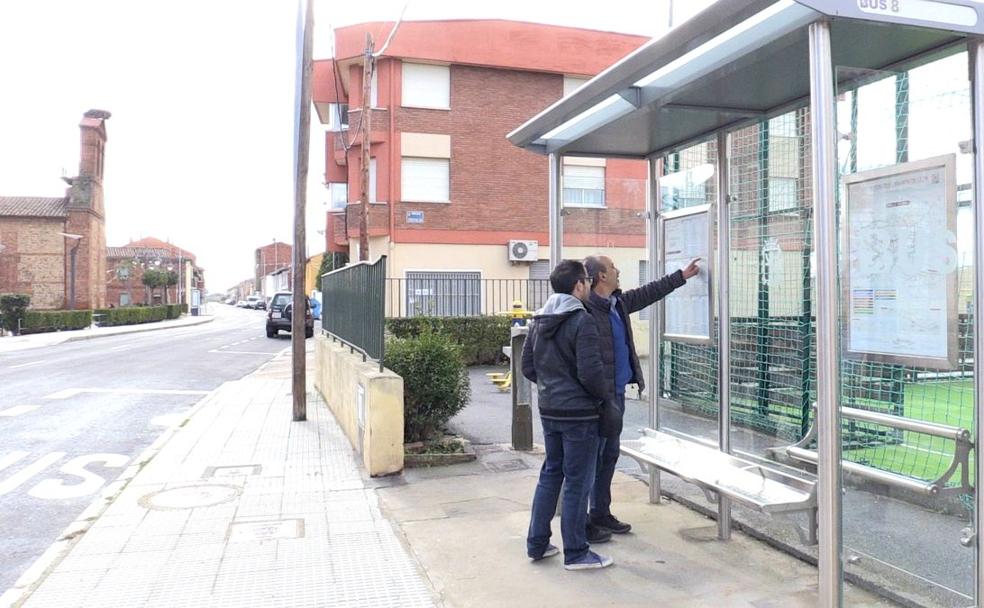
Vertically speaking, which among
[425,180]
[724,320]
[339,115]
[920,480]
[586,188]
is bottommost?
[920,480]

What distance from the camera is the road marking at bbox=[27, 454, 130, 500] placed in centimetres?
671

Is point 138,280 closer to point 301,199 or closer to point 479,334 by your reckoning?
point 479,334

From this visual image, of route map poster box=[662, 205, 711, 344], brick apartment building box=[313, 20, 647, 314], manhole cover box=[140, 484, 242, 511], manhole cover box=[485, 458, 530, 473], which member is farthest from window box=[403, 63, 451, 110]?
route map poster box=[662, 205, 711, 344]

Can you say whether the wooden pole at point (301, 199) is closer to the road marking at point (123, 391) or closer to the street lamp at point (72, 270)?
the road marking at point (123, 391)

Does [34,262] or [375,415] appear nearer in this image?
[375,415]

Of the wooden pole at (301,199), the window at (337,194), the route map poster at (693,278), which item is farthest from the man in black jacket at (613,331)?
the window at (337,194)

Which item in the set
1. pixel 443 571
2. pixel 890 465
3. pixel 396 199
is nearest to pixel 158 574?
pixel 443 571

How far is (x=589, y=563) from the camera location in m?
4.43

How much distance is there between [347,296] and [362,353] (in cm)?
166

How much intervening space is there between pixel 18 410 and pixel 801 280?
36.4ft

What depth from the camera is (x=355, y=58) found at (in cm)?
2372

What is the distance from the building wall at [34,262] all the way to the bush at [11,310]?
14409mm

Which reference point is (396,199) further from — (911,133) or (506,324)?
(911,133)

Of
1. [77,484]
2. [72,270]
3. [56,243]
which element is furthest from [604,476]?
[56,243]
